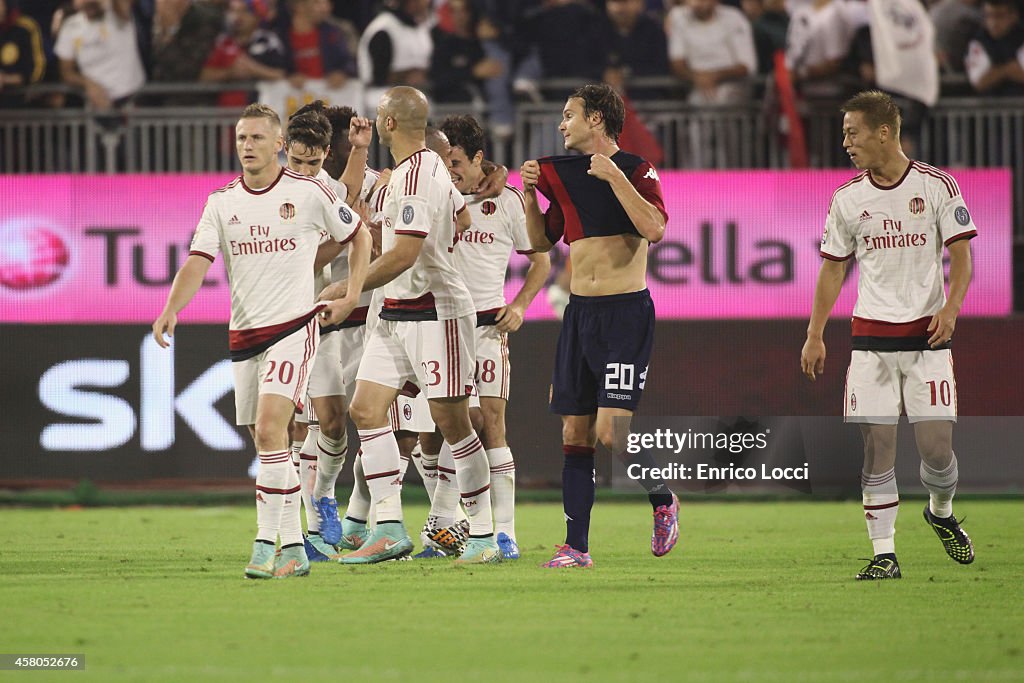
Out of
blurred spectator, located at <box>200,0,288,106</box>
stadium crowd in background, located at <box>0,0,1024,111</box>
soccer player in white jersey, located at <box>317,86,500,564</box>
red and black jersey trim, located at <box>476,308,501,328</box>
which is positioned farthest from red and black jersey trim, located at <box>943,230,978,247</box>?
blurred spectator, located at <box>200,0,288,106</box>

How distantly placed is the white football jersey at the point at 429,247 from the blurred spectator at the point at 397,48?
6.78 m

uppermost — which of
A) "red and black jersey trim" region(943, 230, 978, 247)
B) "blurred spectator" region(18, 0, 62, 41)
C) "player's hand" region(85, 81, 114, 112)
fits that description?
"blurred spectator" region(18, 0, 62, 41)

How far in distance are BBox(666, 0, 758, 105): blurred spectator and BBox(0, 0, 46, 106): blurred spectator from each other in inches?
250

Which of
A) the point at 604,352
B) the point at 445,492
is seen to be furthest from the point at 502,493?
the point at 604,352

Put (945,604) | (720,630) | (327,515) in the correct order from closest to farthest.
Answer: (720,630) < (945,604) < (327,515)

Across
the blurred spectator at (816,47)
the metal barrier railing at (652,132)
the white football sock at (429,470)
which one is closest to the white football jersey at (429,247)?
the white football sock at (429,470)

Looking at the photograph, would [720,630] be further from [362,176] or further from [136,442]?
[136,442]

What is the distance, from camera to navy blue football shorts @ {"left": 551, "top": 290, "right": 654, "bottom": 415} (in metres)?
7.80

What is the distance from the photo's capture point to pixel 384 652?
5496 mm

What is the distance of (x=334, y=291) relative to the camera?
8.29 m

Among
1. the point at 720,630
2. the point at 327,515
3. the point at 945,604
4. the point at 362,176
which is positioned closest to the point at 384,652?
the point at 720,630

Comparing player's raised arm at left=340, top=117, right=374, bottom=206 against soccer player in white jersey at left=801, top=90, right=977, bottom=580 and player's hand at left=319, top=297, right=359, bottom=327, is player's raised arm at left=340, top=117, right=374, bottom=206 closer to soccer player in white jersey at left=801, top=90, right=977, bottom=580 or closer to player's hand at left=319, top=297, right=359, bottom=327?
player's hand at left=319, top=297, right=359, bottom=327

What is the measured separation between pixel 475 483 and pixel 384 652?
287 cm

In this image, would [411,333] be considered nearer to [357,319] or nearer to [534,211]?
[534,211]
